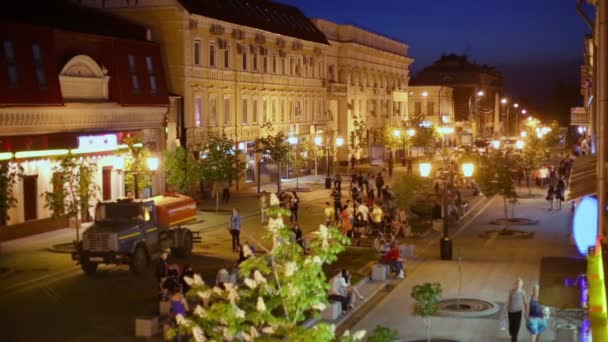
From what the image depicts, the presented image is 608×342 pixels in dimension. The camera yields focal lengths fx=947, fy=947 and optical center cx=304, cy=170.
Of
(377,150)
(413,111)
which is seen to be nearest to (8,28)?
(377,150)

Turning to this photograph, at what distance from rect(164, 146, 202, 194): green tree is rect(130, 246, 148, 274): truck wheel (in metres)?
14.3

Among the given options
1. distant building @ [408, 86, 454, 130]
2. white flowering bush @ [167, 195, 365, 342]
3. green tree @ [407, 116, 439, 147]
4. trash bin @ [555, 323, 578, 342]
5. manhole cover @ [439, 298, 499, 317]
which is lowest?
manhole cover @ [439, 298, 499, 317]

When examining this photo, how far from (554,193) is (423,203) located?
6851mm

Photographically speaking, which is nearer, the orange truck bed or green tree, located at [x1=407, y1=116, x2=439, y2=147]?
the orange truck bed

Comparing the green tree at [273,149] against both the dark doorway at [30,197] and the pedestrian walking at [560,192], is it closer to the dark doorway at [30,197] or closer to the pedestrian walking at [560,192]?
the pedestrian walking at [560,192]

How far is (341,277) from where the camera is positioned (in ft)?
75.5

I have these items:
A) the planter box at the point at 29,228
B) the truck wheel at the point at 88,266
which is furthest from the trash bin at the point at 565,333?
the planter box at the point at 29,228

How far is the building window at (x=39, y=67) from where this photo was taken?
36.4m

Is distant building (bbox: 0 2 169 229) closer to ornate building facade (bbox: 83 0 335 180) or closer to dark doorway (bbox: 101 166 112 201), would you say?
dark doorway (bbox: 101 166 112 201)

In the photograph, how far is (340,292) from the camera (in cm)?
2272

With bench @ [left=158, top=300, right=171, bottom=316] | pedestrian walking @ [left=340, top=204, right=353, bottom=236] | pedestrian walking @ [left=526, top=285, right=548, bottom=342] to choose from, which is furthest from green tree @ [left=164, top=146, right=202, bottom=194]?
pedestrian walking @ [left=526, top=285, right=548, bottom=342]

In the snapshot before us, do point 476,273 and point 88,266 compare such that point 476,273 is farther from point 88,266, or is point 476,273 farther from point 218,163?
point 218,163

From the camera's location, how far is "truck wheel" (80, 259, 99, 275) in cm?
2828

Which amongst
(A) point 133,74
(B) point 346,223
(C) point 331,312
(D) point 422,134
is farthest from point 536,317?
(D) point 422,134
